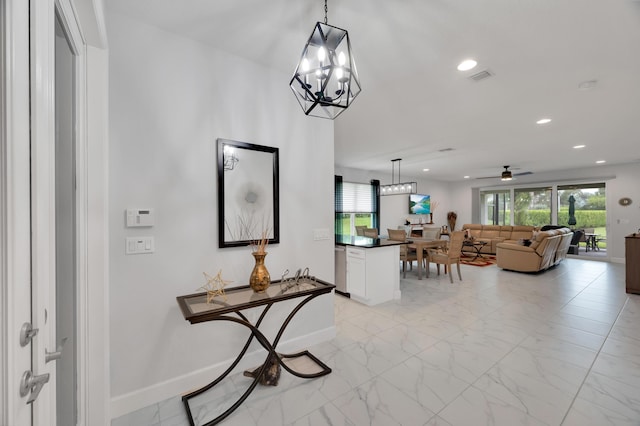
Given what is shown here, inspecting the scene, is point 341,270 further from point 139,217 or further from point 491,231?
point 491,231

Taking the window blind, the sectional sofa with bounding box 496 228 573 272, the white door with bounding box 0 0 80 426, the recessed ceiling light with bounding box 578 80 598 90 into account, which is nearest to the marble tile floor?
the white door with bounding box 0 0 80 426

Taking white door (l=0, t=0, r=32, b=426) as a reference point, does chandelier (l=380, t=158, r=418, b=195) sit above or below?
above

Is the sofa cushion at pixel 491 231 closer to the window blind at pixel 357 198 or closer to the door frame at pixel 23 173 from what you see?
the window blind at pixel 357 198

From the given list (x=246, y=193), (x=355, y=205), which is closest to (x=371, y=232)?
(x=355, y=205)

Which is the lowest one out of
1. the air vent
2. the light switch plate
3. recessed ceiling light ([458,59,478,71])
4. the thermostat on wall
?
the light switch plate

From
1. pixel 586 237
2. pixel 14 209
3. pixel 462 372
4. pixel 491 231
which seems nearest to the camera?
pixel 14 209

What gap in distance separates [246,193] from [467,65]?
2191 millimetres

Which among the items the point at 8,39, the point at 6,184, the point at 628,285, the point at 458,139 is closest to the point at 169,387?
the point at 6,184

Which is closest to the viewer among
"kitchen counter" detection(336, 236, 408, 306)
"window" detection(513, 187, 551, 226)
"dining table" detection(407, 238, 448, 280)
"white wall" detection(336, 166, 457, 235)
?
"kitchen counter" detection(336, 236, 408, 306)

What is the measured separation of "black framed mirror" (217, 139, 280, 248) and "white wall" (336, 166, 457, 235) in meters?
5.03

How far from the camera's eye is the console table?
5.40 ft

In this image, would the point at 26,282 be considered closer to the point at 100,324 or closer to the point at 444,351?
the point at 100,324

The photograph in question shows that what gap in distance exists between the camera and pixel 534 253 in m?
5.48

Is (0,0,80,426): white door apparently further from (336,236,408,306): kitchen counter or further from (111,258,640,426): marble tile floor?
(336,236,408,306): kitchen counter
